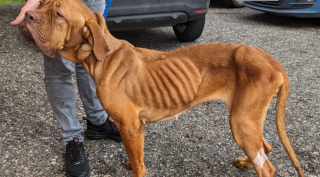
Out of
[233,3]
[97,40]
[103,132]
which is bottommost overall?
[233,3]

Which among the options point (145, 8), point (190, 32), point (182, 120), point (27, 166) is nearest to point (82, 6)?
point (27, 166)

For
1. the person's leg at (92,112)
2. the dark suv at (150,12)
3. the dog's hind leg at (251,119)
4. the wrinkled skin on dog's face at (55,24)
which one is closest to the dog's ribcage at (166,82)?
the dog's hind leg at (251,119)

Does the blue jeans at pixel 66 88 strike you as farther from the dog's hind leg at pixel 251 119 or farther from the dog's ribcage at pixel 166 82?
the dog's hind leg at pixel 251 119

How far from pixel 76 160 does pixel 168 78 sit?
3.49 feet

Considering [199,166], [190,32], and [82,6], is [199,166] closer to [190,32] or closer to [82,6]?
[82,6]

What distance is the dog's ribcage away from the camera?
245 cm

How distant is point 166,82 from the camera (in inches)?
98.6

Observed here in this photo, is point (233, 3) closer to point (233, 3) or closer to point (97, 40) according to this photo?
point (233, 3)

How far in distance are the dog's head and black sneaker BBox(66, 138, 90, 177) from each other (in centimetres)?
97

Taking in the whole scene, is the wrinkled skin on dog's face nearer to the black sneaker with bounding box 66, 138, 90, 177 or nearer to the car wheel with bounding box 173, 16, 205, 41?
the black sneaker with bounding box 66, 138, 90, 177

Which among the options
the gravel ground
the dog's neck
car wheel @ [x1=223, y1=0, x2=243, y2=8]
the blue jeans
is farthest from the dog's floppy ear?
car wheel @ [x1=223, y1=0, x2=243, y2=8]

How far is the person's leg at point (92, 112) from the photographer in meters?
3.04

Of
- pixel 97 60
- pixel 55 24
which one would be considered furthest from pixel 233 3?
pixel 55 24

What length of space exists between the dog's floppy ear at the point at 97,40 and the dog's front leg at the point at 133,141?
497 millimetres
